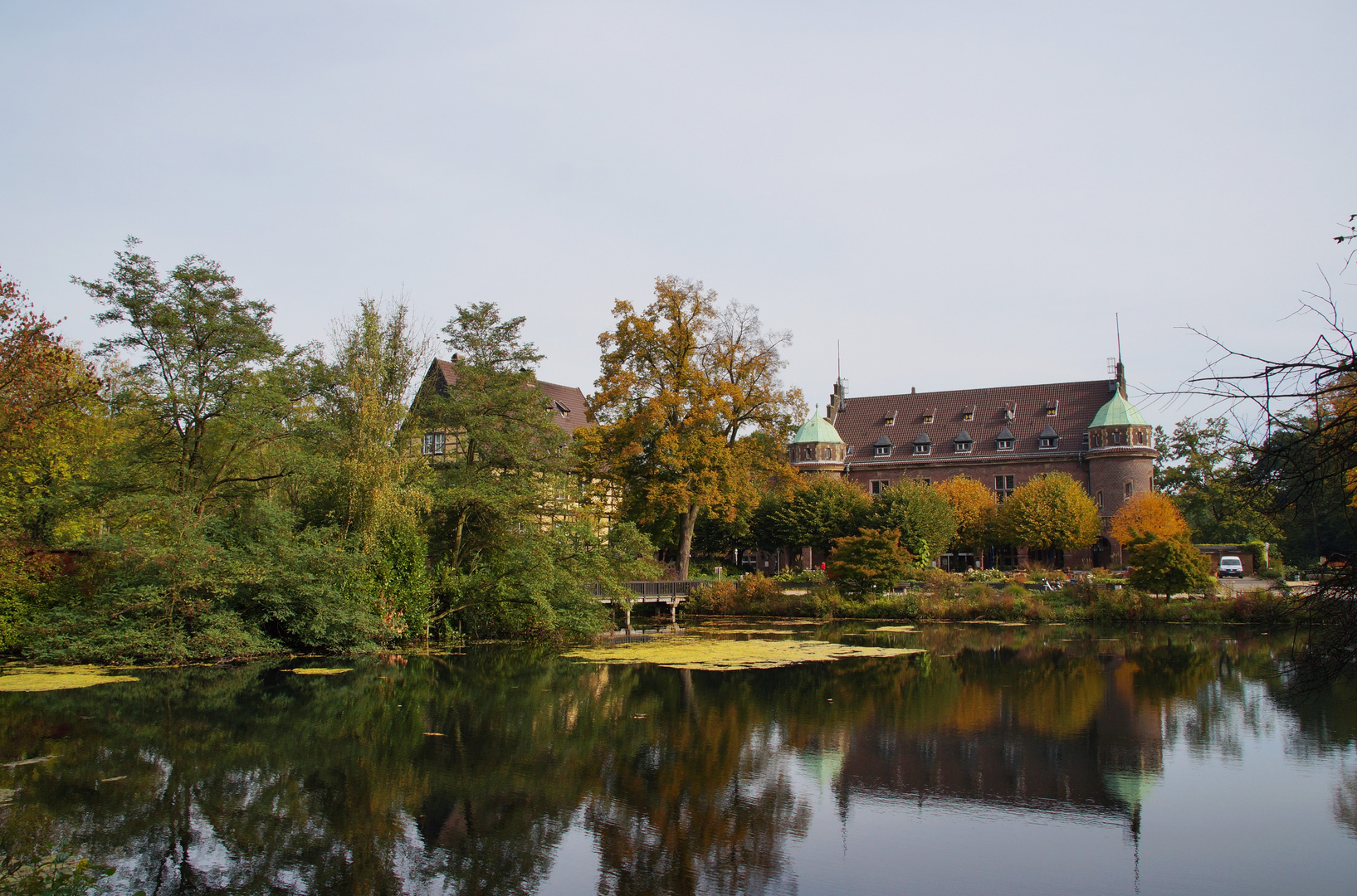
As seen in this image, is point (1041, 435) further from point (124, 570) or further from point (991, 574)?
point (124, 570)

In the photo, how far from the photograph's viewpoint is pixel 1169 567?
104ft

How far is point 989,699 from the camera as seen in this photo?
51.8ft

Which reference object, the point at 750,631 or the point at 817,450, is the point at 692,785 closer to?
the point at 750,631

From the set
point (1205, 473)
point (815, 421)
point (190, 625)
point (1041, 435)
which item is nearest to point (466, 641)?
point (190, 625)

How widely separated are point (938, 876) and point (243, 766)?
295 inches

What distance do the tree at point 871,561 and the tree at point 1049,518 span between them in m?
19.3

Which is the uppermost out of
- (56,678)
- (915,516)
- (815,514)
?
(815,514)

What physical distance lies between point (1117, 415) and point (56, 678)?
56.4m

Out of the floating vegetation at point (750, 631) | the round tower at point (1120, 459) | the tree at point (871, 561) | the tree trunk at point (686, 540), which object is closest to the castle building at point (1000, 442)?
the round tower at point (1120, 459)

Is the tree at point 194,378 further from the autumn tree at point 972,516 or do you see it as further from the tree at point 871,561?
the autumn tree at point 972,516

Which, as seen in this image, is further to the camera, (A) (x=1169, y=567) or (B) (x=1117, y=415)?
(B) (x=1117, y=415)

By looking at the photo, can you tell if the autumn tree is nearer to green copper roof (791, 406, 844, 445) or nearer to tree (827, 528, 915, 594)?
green copper roof (791, 406, 844, 445)

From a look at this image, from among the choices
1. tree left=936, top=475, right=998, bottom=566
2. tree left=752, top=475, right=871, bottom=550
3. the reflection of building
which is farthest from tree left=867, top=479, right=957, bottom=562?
the reflection of building

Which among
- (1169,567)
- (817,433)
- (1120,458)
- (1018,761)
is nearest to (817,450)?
(817,433)
